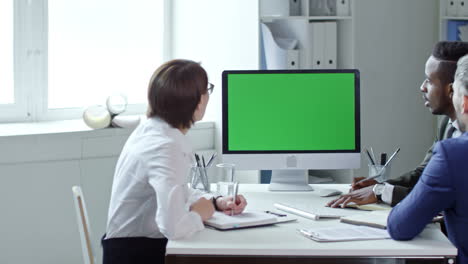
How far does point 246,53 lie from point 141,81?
0.82 metres

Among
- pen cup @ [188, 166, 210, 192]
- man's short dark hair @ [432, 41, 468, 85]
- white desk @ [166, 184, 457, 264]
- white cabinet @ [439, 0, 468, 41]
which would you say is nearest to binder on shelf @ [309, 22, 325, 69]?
white cabinet @ [439, 0, 468, 41]

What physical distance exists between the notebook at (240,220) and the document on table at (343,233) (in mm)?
132

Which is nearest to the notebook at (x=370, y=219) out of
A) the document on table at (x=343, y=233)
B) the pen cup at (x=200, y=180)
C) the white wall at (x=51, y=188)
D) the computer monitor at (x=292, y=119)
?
the document on table at (x=343, y=233)

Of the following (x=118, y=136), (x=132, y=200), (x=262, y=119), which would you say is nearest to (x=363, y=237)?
(x=132, y=200)

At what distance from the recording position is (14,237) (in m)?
3.70

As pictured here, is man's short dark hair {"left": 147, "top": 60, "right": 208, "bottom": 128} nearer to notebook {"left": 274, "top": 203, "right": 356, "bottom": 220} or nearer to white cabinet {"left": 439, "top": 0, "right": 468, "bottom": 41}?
notebook {"left": 274, "top": 203, "right": 356, "bottom": 220}

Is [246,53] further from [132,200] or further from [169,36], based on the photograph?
[132,200]

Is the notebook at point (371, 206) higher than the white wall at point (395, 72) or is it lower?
lower

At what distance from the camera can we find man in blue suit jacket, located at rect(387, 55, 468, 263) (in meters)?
2.16

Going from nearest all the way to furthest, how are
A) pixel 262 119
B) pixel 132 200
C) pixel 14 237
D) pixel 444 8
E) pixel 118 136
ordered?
pixel 132 200 → pixel 262 119 → pixel 14 237 → pixel 118 136 → pixel 444 8

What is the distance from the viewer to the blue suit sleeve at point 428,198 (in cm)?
217

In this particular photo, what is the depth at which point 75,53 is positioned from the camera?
14.4 feet

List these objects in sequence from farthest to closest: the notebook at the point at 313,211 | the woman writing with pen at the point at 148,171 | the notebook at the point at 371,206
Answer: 1. the notebook at the point at 371,206
2. the notebook at the point at 313,211
3. the woman writing with pen at the point at 148,171

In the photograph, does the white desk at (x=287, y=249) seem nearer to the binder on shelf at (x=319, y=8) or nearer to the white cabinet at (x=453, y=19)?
the binder on shelf at (x=319, y=8)
